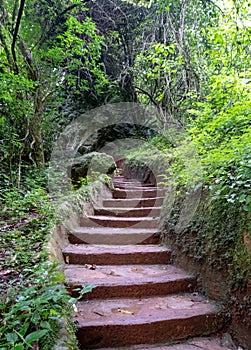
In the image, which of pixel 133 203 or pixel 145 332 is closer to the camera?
pixel 145 332

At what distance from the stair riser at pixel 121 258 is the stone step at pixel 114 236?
Answer: 386mm

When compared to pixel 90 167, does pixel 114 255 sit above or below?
below

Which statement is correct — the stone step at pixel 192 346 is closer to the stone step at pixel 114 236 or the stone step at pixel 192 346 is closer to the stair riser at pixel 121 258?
the stair riser at pixel 121 258

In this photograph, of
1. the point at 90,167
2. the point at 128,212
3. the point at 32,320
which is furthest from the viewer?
the point at 90,167

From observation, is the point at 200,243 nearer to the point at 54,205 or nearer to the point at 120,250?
the point at 120,250

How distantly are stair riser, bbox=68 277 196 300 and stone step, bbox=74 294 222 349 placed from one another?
0.23 feet

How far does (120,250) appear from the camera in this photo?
9.84ft

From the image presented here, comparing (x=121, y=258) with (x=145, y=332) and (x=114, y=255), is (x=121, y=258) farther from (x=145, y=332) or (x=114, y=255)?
(x=145, y=332)

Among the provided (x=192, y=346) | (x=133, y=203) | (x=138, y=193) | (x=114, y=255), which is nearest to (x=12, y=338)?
(x=192, y=346)

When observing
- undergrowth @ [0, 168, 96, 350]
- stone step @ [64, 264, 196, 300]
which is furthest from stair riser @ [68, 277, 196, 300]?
undergrowth @ [0, 168, 96, 350]

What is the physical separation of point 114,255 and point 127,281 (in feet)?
1.67

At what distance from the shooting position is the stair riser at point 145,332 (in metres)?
1.81

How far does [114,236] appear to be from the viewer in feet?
10.8

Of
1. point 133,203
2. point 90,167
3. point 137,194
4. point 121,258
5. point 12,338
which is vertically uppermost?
point 90,167
